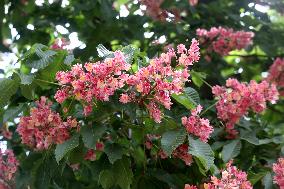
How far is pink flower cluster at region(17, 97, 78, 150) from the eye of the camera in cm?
211

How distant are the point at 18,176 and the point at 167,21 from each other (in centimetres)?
180

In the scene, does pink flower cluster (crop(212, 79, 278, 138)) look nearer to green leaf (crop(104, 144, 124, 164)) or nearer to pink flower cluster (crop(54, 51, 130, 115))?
green leaf (crop(104, 144, 124, 164))

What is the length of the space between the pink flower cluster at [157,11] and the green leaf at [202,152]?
Result: 1779 mm

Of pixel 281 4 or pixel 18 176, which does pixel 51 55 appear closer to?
pixel 18 176

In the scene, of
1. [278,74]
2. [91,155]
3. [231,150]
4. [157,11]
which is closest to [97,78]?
[91,155]

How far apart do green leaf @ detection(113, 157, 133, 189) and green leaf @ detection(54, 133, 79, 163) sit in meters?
0.27

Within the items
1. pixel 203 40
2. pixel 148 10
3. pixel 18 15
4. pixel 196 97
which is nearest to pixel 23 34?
pixel 18 15

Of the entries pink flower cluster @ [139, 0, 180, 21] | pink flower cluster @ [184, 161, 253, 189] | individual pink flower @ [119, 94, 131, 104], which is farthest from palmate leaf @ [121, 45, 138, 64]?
pink flower cluster @ [139, 0, 180, 21]

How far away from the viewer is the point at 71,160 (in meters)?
2.14

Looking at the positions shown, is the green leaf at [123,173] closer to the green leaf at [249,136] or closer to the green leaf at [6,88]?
the green leaf at [6,88]

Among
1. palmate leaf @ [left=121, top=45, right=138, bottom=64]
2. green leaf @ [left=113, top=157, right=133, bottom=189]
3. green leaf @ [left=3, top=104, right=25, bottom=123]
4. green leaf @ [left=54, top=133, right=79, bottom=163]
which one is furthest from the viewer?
green leaf @ [left=3, top=104, right=25, bottom=123]

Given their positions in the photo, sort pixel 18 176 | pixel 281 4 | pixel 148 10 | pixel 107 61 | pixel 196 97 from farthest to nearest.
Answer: pixel 281 4 < pixel 148 10 < pixel 18 176 < pixel 196 97 < pixel 107 61

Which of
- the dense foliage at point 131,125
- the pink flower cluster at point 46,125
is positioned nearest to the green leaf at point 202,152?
the dense foliage at point 131,125

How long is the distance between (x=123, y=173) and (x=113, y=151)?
0.11m
